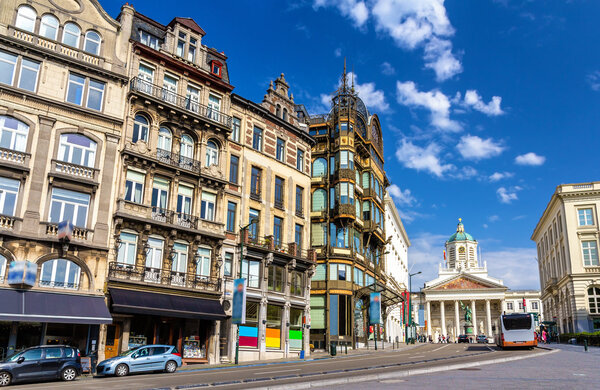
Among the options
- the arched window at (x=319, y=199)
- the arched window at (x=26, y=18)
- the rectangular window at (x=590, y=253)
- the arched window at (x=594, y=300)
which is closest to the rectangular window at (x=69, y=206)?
the arched window at (x=26, y=18)

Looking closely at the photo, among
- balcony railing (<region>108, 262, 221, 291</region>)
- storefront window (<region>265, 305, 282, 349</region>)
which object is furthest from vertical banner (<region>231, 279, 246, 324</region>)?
storefront window (<region>265, 305, 282, 349</region>)

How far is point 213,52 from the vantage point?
38281 millimetres

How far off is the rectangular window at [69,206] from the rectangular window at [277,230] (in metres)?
15.7

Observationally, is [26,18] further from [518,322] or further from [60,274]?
[518,322]

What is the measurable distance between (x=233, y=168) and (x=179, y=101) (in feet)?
20.9

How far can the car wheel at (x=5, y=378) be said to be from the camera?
19.7m

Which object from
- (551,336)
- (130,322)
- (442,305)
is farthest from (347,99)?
(442,305)

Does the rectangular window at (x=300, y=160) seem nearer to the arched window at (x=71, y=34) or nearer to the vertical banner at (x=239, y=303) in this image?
the vertical banner at (x=239, y=303)

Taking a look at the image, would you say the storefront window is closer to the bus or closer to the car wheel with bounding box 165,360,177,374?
the car wheel with bounding box 165,360,177,374

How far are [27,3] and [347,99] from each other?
3381 cm

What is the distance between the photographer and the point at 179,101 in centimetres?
3441

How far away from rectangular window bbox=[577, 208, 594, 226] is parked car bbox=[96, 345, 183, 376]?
6420cm

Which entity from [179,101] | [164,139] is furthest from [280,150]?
[164,139]

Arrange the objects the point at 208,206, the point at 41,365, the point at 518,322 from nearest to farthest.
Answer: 1. the point at 41,365
2. the point at 208,206
3. the point at 518,322
